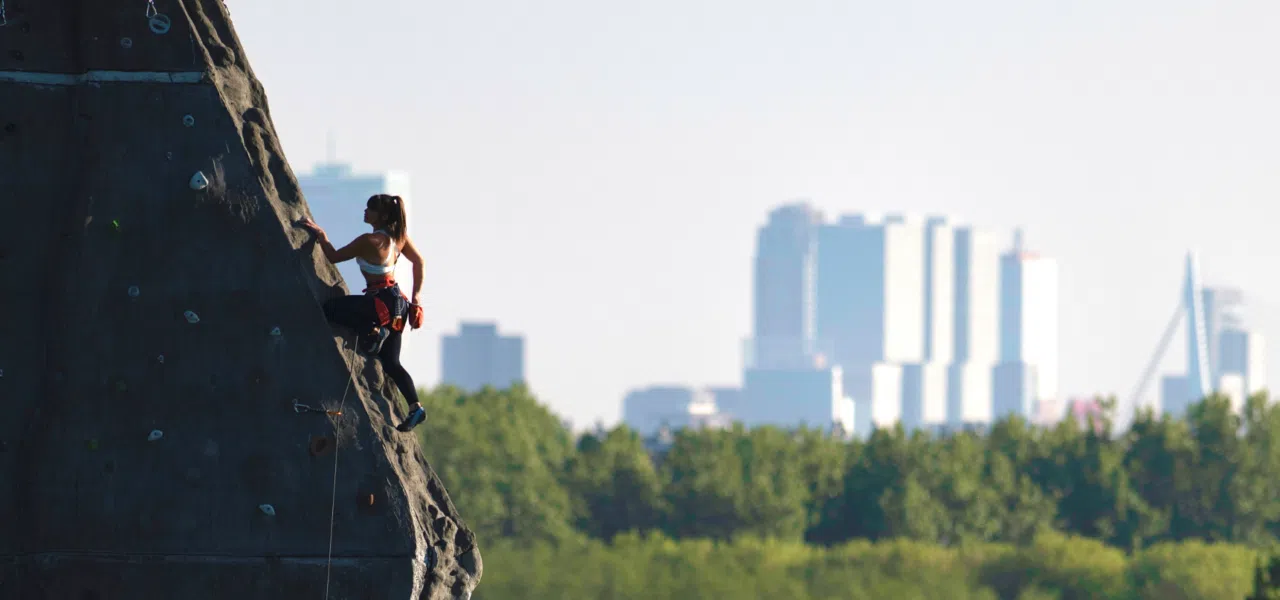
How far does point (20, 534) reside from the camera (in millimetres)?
13305

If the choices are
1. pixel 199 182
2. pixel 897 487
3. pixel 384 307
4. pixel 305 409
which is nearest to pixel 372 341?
pixel 384 307

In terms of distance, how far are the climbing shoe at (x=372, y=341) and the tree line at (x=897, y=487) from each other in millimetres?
91192

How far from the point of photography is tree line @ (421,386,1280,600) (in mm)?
108750

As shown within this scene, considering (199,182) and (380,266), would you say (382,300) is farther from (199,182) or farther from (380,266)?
(199,182)

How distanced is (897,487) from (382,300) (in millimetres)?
99736

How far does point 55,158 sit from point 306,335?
5.54ft

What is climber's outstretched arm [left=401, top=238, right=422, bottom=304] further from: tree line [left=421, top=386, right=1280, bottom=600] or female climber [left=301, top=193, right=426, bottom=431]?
tree line [left=421, top=386, right=1280, bottom=600]

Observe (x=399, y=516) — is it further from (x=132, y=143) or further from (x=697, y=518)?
(x=697, y=518)

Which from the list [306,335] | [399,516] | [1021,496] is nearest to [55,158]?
[306,335]

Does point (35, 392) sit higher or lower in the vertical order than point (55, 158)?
lower

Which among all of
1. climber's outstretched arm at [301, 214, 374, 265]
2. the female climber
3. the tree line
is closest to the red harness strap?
the female climber

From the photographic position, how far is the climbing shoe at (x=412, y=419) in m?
13.4

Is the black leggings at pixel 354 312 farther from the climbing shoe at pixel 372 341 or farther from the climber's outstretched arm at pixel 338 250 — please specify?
the climber's outstretched arm at pixel 338 250

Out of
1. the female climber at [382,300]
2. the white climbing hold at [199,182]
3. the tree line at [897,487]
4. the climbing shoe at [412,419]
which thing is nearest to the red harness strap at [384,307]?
the female climber at [382,300]
